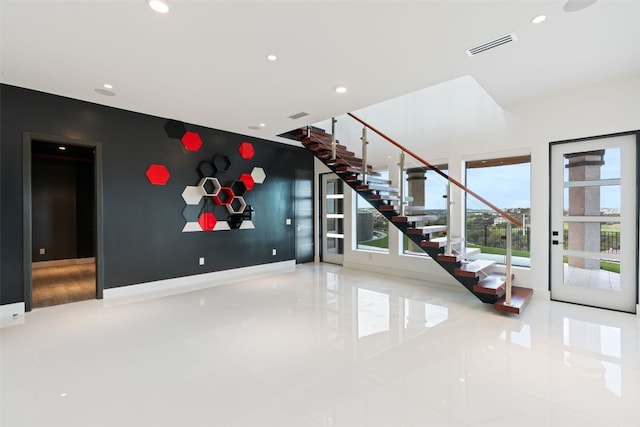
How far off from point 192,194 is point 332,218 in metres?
3.47

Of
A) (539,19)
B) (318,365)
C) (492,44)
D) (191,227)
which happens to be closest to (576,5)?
(539,19)

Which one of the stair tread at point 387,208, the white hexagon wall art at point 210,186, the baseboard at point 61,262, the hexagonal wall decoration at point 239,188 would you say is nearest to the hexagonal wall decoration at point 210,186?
the white hexagon wall art at point 210,186

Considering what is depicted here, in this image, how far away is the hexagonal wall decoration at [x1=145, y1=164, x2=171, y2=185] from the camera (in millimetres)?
4973

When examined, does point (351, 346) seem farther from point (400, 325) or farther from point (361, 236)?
point (361, 236)

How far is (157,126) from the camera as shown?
5.05m

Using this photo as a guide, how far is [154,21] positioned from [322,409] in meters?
3.31

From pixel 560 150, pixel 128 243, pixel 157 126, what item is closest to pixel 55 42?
pixel 157 126

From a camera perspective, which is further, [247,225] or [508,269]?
[247,225]

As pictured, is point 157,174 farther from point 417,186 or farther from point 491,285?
point 491,285

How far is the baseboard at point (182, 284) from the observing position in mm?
4535

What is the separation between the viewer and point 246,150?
6273 mm

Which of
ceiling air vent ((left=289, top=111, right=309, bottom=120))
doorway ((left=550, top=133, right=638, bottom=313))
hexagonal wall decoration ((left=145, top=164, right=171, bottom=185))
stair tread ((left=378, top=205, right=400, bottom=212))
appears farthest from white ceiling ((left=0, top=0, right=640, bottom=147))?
stair tread ((left=378, top=205, right=400, bottom=212))

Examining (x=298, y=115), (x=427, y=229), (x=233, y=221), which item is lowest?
(x=427, y=229)

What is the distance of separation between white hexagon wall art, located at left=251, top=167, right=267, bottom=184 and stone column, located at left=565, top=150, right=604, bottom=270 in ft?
17.6
